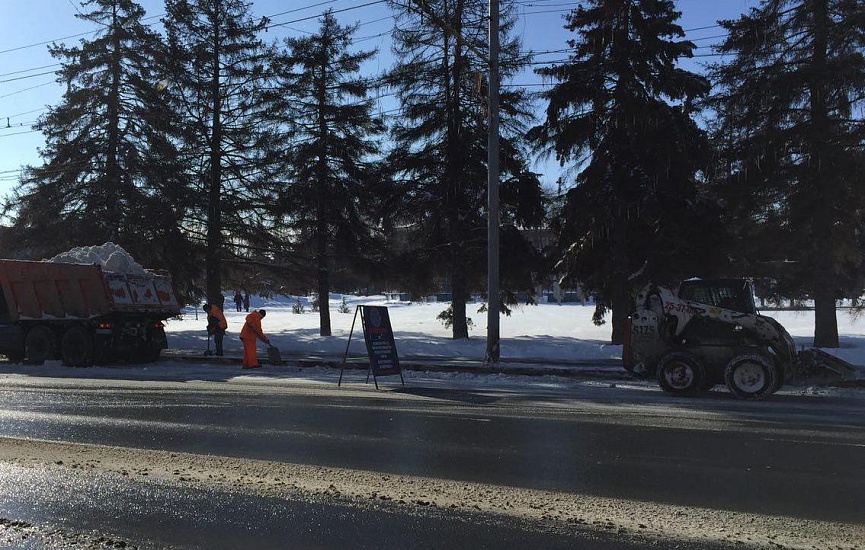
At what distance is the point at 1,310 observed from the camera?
19625mm

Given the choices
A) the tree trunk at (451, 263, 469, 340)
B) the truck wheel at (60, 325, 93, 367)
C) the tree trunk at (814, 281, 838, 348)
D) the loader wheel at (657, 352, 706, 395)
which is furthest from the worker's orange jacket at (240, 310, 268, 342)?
the tree trunk at (814, 281, 838, 348)

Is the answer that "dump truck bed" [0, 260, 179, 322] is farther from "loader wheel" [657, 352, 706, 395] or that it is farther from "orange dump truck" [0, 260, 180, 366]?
"loader wheel" [657, 352, 706, 395]

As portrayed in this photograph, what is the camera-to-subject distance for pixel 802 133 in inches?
787

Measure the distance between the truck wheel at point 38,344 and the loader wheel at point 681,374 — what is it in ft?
52.3

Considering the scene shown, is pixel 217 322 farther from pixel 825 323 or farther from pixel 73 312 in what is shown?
pixel 825 323

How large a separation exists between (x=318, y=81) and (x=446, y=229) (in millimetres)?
7941

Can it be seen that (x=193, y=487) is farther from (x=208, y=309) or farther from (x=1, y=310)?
(x=1, y=310)

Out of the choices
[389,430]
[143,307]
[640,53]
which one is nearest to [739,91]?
[640,53]

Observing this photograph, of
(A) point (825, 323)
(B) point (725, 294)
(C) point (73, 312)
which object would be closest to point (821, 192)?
(A) point (825, 323)

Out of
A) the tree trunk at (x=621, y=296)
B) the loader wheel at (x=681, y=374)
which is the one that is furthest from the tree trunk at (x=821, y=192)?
the loader wheel at (x=681, y=374)

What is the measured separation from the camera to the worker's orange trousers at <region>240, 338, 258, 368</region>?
17734 millimetres

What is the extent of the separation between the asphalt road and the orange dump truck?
5.84 m

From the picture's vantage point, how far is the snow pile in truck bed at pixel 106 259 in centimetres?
1925

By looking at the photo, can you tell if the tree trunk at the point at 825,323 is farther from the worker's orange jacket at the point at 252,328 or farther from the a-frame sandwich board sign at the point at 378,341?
the worker's orange jacket at the point at 252,328
